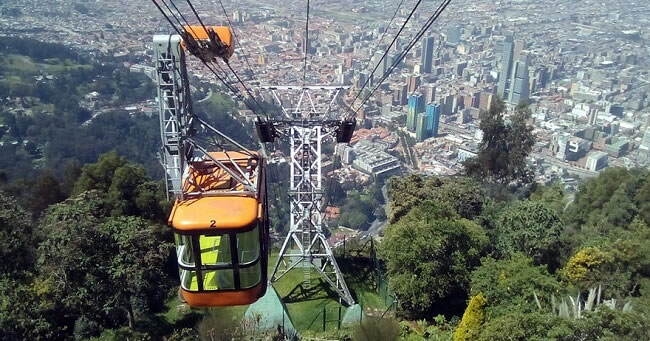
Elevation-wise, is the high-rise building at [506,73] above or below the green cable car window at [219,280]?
below

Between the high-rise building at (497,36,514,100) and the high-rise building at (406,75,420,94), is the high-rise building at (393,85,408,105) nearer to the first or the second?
the high-rise building at (406,75,420,94)

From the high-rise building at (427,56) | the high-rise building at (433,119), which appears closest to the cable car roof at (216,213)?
the high-rise building at (433,119)

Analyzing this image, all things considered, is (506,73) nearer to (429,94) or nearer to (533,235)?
(429,94)

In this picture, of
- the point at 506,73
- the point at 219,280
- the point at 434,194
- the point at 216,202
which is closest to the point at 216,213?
the point at 216,202

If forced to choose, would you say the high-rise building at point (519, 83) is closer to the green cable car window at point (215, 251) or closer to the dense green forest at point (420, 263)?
the dense green forest at point (420, 263)

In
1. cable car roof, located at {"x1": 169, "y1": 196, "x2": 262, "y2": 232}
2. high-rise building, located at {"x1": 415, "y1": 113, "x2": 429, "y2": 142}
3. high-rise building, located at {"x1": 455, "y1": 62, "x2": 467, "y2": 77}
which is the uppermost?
cable car roof, located at {"x1": 169, "y1": 196, "x2": 262, "y2": 232}

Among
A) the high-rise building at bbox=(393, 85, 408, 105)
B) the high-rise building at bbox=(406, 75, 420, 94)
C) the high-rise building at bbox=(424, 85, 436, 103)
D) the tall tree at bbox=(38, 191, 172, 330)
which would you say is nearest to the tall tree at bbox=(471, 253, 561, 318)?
the tall tree at bbox=(38, 191, 172, 330)
